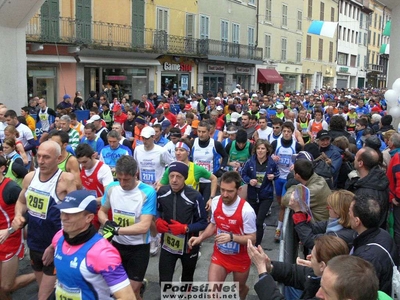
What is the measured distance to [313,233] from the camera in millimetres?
4512

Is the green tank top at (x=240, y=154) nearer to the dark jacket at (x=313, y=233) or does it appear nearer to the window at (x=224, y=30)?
the dark jacket at (x=313, y=233)

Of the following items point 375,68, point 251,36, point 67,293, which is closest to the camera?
point 67,293

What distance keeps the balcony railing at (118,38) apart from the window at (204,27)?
530 millimetres

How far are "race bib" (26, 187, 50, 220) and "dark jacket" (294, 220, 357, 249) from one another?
236 cm

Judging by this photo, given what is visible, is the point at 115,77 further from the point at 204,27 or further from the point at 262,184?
the point at 262,184

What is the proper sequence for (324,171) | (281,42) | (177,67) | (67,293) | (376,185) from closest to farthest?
(67,293) → (376,185) → (324,171) → (177,67) → (281,42)

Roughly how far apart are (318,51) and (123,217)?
48.4 metres

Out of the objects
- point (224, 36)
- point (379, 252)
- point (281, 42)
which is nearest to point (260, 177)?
point (379, 252)

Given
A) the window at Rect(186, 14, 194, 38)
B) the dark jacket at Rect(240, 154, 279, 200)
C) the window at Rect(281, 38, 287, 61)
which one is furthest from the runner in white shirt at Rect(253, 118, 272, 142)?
the window at Rect(281, 38, 287, 61)

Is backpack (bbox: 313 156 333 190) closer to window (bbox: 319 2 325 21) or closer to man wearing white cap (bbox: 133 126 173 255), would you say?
man wearing white cap (bbox: 133 126 173 255)

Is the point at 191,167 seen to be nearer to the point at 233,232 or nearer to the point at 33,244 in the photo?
the point at 233,232

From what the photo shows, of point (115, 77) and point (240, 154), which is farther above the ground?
point (115, 77)

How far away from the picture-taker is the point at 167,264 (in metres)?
5.11

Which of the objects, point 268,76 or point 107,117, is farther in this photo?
point 268,76
